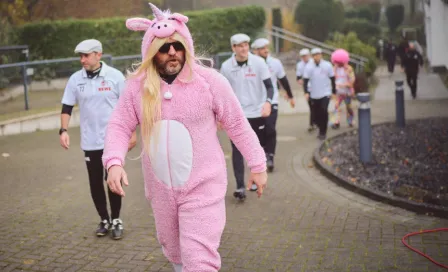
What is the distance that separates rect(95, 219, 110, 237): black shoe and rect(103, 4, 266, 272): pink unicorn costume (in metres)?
2.72

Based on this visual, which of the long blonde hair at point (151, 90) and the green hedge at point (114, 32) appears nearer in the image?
the long blonde hair at point (151, 90)

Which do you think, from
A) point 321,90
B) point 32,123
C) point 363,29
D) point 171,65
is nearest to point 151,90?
point 171,65

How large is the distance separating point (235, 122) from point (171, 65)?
537 mm

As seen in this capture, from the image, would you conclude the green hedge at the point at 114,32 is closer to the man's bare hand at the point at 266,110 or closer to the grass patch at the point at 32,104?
the grass patch at the point at 32,104

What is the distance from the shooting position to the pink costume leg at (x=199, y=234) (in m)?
3.99

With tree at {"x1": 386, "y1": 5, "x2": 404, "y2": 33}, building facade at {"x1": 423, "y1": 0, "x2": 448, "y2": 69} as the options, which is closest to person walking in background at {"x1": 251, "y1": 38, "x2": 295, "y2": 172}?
building facade at {"x1": 423, "y1": 0, "x2": 448, "y2": 69}

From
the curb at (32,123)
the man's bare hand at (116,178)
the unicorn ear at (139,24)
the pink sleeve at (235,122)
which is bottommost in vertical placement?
the curb at (32,123)

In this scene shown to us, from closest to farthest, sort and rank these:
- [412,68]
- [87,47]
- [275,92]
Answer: [87,47] → [275,92] → [412,68]

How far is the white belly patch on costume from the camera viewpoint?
4043 mm

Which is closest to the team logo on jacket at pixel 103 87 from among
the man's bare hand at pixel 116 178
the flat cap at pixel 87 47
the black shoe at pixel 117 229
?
the flat cap at pixel 87 47

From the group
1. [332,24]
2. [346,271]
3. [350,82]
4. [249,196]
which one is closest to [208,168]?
[346,271]

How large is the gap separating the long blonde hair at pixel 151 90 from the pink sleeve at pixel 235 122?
21 cm

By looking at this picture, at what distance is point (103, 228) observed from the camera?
22.4ft

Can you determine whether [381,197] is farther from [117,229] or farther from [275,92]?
[117,229]
